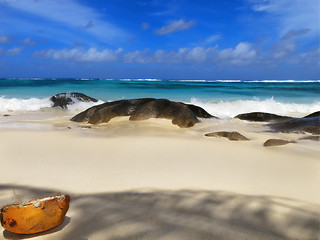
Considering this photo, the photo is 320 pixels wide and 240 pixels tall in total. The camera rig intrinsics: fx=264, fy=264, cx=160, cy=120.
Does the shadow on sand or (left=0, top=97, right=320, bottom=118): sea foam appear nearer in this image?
the shadow on sand

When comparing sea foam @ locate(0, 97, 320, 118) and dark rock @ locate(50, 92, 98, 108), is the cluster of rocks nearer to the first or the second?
sea foam @ locate(0, 97, 320, 118)

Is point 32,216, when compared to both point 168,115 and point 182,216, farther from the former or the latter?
point 168,115

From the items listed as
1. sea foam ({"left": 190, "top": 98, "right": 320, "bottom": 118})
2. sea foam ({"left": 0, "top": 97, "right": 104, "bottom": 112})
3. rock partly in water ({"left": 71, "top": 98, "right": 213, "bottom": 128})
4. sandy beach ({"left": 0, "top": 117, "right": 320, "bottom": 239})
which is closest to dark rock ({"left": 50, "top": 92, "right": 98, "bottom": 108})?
sea foam ({"left": 0, "top": 97, "right": 104, "bottom": 112})

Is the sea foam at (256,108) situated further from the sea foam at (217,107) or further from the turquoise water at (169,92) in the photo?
the turquoise water at (169,92)

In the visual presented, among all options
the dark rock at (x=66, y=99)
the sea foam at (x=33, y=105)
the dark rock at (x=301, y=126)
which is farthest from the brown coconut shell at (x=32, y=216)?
the dark rock at (x=66, y=99)

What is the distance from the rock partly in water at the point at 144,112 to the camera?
5.38 m

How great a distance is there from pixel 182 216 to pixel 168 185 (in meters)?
0.57

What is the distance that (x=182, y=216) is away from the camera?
1.52 metres

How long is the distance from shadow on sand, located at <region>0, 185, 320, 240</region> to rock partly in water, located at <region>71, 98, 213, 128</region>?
11.2ft

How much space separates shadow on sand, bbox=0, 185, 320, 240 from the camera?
1314mm

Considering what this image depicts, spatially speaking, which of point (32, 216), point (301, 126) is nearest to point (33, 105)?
point (301, 126)

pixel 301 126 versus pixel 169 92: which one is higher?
pixel 169 92

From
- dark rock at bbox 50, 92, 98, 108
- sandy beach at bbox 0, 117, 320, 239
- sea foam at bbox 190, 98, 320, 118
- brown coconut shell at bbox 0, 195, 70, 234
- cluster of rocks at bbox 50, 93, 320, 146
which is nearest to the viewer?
brown coconut shell at bbox 0, 195, 70, 234

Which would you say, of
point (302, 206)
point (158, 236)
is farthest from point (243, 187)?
point (158, 236)
